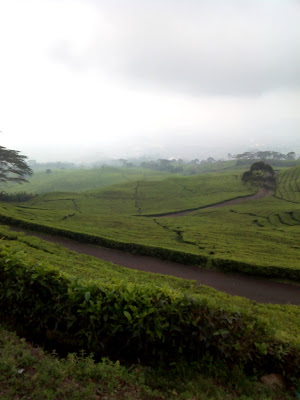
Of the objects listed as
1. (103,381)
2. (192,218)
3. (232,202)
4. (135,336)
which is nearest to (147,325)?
(135,336)

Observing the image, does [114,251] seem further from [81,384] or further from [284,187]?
[284,187]

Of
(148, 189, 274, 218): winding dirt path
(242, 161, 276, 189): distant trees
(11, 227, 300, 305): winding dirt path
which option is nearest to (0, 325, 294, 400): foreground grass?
(11, 227, 300, 305): winding dirt path

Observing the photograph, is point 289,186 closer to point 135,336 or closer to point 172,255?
point 172,255

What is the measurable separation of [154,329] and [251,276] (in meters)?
14.2

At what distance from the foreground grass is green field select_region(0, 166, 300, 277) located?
13.2 meters

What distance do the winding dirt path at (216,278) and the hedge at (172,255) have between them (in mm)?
416

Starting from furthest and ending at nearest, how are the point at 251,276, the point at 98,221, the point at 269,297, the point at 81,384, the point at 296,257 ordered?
the point at 98,221, the point at 296,257, the point at 251,276, the point at 269,297, the point at 81,384

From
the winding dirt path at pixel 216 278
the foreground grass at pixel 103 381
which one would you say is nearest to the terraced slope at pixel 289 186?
the winding dirt path at pixel 216 278

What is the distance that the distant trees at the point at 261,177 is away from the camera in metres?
63.0

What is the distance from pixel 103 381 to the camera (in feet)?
13.5

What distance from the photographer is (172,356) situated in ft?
16.6

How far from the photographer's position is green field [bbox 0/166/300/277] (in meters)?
20.9

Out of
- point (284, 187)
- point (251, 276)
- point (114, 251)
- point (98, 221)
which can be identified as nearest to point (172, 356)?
point (251, 276)

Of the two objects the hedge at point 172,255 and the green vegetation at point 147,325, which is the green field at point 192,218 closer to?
the hedge at point 172,255
